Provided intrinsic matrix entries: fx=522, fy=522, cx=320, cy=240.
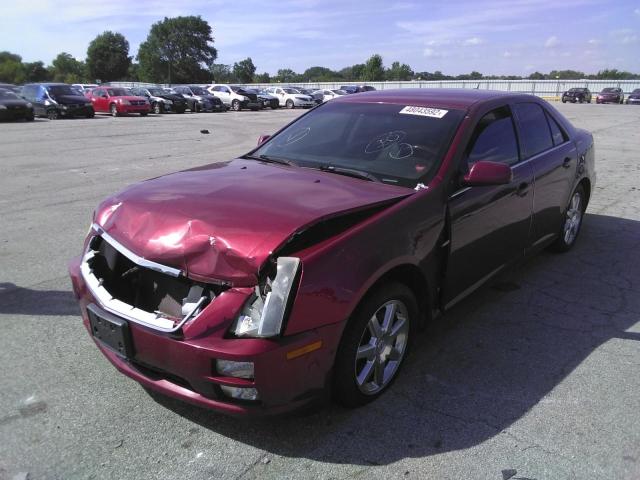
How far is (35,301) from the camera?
13.6ft

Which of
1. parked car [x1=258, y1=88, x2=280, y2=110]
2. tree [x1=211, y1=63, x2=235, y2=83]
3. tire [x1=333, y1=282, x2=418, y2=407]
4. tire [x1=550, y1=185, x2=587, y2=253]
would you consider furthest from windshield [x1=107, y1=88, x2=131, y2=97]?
tree [x1=211, y1=63, x2=235, y2=83]

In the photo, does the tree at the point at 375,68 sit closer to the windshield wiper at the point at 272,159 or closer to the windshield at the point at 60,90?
the windshield at the point at 60,90

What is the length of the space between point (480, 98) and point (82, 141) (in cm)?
1403

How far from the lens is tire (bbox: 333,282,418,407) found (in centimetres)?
264

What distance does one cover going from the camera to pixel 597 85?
55188mm

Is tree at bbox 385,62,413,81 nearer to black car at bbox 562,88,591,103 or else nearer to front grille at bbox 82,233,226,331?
black car at bbox 562,88,591,103

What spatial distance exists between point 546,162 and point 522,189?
646 mm

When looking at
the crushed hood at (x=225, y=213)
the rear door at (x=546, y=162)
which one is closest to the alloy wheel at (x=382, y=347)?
the crushed hood at (x=225, y=213)

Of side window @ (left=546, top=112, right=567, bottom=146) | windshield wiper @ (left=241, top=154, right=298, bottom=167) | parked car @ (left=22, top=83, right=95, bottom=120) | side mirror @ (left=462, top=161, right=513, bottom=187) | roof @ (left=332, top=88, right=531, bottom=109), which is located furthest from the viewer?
parked car @ (left=22, top=83, right=95, bottom=120)

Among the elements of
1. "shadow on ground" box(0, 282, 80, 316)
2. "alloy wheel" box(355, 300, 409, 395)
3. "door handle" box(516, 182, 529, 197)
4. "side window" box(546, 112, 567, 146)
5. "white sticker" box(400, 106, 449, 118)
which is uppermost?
"white sticker" box(400, 106, 449, 118)

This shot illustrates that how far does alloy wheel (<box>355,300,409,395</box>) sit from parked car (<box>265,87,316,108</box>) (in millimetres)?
35014

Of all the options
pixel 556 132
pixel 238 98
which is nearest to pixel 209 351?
pixel 556 132

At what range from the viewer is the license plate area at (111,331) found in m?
2.52

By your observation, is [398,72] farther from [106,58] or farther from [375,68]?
[106,58]
